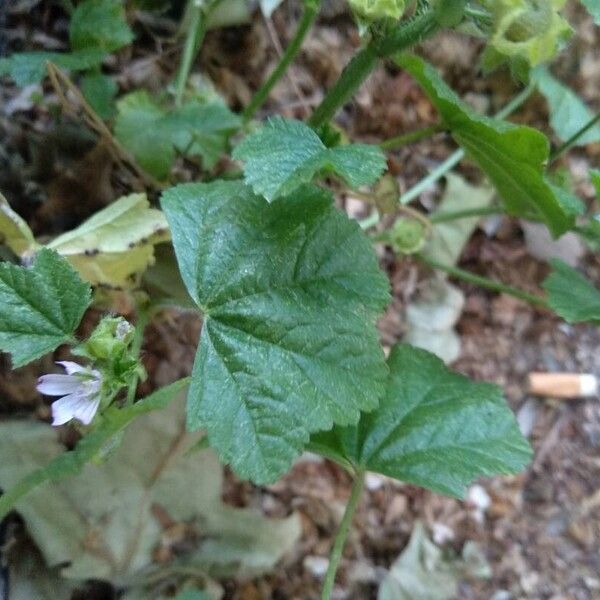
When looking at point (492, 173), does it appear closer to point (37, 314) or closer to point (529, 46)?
point (529, 46)

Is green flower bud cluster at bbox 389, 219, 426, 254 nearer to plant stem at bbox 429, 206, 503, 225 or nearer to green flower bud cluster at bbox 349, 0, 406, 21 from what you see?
plant stem at bbox 429, 206, 503, 225

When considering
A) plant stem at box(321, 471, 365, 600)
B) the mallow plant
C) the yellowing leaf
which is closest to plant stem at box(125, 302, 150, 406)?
the mallow plant

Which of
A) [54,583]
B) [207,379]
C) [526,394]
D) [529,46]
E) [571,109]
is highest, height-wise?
[529,46]

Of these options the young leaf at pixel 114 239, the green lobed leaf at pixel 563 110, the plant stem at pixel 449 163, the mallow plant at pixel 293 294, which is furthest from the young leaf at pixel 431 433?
the green lobed leaf at pixel 563 110

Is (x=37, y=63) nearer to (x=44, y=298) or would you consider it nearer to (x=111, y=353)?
(x=44, y=298)

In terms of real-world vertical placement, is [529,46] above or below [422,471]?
above

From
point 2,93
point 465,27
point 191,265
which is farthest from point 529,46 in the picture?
point 2,93

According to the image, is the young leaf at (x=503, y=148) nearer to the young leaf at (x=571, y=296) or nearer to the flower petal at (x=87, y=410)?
the young leaf at (x=571, y=296)
